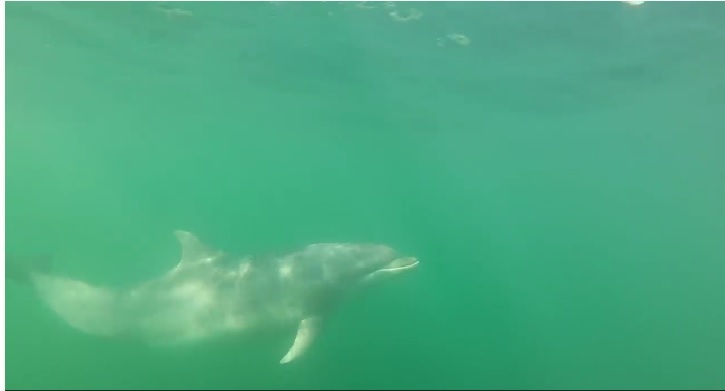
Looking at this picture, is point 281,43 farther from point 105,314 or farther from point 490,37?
point 105,314

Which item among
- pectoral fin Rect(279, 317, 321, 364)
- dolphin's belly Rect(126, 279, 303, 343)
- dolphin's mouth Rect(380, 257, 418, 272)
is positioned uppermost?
dolphin's mouth Rect(380, 257, 418, 272)

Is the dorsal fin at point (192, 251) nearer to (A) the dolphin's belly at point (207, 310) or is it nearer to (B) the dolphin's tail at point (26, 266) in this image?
(A) the dolphin's belly at point (207, 310)

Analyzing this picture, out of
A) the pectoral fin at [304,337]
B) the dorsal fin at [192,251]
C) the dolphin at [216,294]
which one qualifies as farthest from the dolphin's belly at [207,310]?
the dorsal fin at [192,251]

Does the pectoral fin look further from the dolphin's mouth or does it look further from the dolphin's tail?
the dolphin's tail

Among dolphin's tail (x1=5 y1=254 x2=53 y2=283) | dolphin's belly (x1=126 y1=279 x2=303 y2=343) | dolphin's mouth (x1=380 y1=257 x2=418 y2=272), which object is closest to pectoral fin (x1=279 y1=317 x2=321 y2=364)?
dolphin's belly (x1=126 y1=279 x2=303 y2=343)

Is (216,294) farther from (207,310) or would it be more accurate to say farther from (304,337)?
(304,337)

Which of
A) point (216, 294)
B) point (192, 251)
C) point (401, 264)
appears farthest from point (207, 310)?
point (401, 264)
